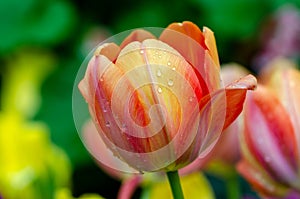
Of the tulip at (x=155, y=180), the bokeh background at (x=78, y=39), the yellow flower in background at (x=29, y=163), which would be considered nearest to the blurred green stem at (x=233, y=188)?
the tulip at (x=155, y=180)

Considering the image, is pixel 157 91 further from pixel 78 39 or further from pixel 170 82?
pixel 78 39

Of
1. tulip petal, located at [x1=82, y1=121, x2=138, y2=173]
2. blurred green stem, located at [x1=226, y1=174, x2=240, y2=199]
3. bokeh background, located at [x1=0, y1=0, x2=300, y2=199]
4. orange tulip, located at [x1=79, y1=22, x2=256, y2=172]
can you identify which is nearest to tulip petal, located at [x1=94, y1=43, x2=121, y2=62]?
orange tulip, located at [x1=79, y1=22, x2=256, y2=172]

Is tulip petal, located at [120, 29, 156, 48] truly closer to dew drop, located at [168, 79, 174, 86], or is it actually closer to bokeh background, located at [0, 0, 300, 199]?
dew drop, located at [168, 79, 174, 86]

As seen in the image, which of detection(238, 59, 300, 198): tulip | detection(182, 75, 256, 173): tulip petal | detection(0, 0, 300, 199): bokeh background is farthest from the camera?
detection(0, 0, 300, 199): bokeh background

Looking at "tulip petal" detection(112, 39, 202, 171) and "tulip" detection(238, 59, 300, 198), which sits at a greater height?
"tulip petal" detection(112, 39, 202, 171)

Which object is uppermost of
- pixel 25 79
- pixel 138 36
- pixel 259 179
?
pixel 138 36

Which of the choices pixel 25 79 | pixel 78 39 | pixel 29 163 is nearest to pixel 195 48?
pixel 29 163

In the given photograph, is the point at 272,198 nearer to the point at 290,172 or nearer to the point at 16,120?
the point at 290,172
